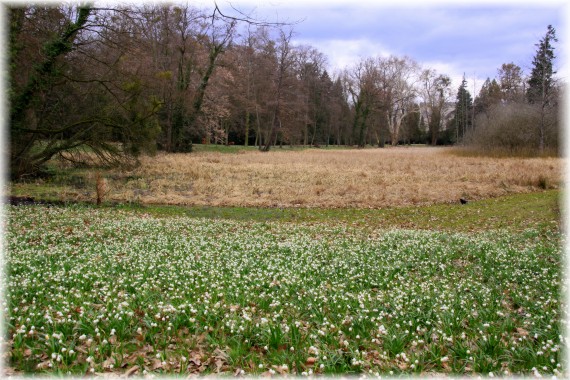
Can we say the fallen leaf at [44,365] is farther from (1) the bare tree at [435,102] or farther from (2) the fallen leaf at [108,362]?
(1) the bare tree at [435,102]

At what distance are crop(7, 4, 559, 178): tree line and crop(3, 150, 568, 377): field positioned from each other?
5.44 m

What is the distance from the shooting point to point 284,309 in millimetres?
5738

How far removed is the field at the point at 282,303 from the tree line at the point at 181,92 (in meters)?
5.44

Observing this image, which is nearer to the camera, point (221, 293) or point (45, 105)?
point (221, 293)

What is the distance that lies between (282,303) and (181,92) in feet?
151

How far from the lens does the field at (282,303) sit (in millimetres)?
4250

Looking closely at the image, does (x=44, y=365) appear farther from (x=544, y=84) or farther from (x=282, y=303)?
(x=544, y=84)

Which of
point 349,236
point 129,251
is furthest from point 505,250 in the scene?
point 129,251

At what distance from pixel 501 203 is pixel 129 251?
18.0 meters

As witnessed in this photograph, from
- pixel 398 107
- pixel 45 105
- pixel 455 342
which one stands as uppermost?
pixel 398 107

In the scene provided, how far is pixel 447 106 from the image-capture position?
94.7 metres

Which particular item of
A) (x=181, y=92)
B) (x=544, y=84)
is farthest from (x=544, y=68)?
(x=181, y=92)

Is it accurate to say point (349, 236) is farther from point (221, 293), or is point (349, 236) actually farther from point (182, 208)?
point (182, 208)

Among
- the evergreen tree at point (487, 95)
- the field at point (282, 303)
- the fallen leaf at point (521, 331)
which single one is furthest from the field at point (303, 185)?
the evergreen tree at point (487, 95)
